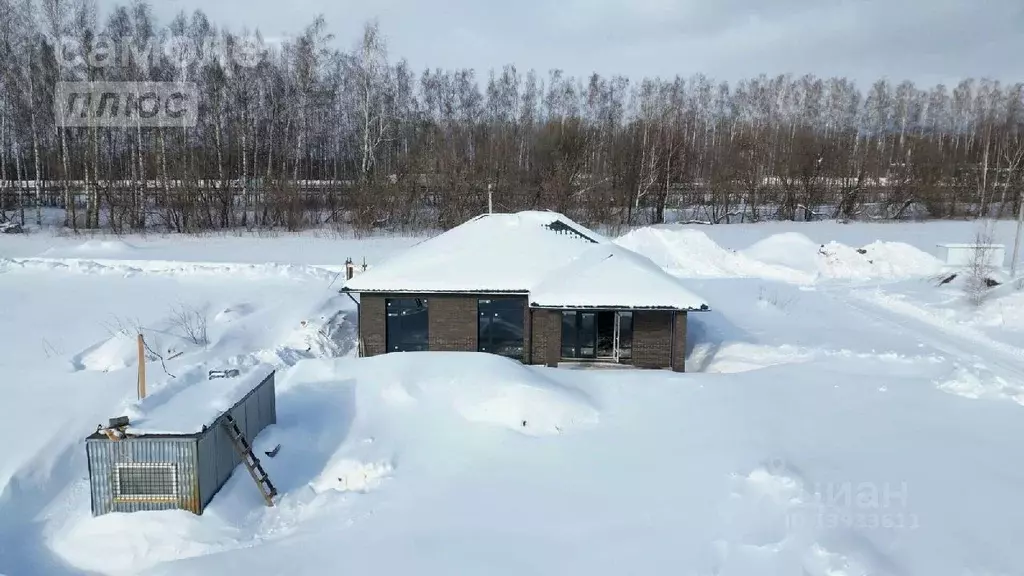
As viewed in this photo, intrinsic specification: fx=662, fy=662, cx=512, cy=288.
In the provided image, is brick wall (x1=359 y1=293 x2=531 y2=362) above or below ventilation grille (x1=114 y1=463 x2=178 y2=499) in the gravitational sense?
above

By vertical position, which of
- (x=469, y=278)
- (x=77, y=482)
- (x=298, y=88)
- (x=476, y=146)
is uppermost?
(x=298, y=88)

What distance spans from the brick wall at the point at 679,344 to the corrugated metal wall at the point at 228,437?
8.00 meters

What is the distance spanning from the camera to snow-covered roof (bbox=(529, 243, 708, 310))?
13.4 metres

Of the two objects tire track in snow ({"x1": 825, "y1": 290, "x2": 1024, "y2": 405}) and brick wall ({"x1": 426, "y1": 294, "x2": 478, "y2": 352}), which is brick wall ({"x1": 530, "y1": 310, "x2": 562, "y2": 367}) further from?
tire track in snow ({"x1": 825, "y1": 290, "x2": 1024, "y2": 405})

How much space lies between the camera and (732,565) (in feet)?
22.2

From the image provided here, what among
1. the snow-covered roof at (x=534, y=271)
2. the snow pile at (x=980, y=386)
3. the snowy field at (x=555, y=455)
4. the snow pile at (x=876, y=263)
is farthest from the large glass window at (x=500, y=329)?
the snow pile at (x=876, y=263)

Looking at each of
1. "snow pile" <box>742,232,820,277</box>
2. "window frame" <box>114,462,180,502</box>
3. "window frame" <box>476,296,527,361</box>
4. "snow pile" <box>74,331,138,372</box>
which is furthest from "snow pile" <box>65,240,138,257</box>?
"snow pile" <box>742,232,820,277</box>

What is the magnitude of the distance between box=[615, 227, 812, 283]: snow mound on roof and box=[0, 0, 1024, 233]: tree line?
7.85 meters

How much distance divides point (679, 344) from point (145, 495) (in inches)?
394

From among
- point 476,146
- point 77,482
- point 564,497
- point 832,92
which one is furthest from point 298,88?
point 832,92

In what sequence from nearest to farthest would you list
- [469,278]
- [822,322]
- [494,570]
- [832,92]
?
[494,570] → [469,278] → [822,322] → [832,92]

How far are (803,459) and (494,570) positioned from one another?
472cm

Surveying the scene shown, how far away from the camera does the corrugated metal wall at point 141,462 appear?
7.50m

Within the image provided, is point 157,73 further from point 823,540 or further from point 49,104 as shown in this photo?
point 823,540
